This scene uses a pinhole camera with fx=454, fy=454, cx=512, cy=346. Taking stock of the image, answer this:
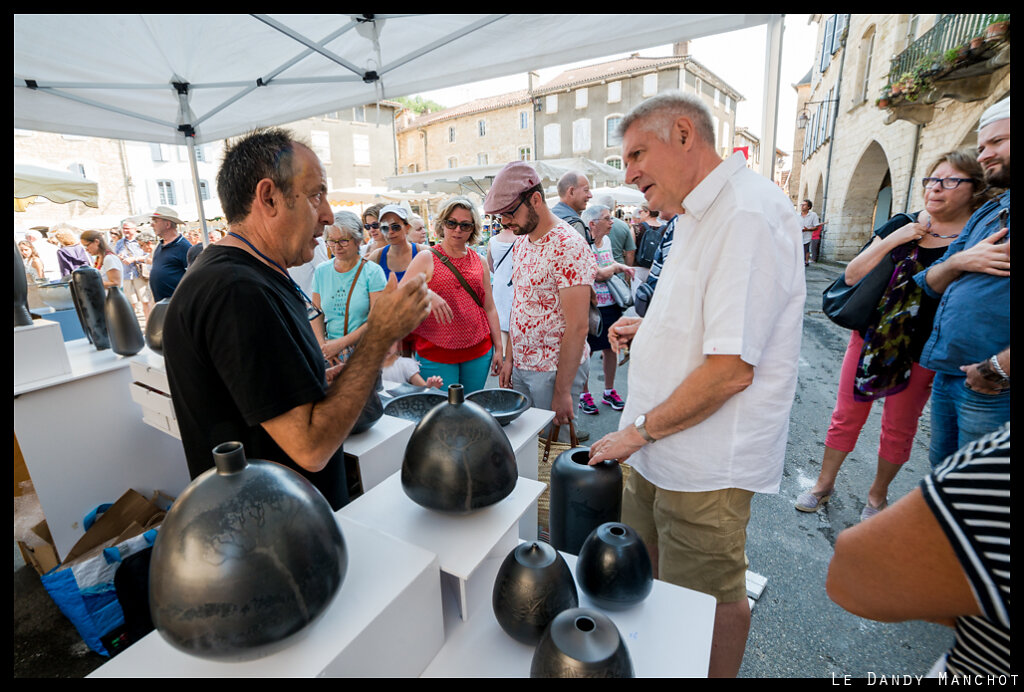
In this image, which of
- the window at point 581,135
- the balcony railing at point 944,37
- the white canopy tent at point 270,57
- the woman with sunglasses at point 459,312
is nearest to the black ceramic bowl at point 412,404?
the woman with sunglasses at point 459,312

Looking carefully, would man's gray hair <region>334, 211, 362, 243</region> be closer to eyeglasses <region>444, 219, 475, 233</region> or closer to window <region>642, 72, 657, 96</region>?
eyeglasses <region>444, 219, 475, 233</region>

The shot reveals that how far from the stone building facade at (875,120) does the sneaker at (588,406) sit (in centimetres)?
474

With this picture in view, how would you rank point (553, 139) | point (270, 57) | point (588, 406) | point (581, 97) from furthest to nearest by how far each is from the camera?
1. point (553, 139)
2. point (581, 97)
3. point (588, 406)
4. point (270, 57)

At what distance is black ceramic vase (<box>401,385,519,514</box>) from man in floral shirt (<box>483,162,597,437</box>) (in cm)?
109

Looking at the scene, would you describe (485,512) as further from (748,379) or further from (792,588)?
(792,588)

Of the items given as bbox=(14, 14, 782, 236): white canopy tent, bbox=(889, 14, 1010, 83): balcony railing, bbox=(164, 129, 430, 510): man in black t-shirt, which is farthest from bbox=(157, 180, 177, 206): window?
bbox=(889, 14, 1010, 83): balcony railing

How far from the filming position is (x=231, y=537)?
0.64 metres

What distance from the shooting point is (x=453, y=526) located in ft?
3.58

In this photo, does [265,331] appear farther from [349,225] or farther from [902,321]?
[902,321]

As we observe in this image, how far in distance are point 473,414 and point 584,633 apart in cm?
50

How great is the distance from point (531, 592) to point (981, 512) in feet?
2.32

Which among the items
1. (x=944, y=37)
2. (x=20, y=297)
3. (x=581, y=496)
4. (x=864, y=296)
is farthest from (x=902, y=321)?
(x=944, y=37)

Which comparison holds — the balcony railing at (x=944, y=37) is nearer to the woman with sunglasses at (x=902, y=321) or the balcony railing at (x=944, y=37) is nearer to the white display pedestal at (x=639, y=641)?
the woman with sunglasses at (x=902, y=321)

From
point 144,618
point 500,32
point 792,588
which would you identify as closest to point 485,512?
point 144,618
